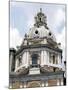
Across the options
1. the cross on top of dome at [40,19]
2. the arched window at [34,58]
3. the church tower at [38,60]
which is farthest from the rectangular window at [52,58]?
the cross on top of dome at [40,19]

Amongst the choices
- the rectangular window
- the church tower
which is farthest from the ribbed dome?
the rectangular window

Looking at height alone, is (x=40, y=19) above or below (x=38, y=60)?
above

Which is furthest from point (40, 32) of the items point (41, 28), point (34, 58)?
point (34, 58)

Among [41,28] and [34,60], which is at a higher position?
[41,28]

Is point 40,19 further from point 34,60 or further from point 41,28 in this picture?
point 34,60

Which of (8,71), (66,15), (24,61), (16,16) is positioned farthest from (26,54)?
(66,15)

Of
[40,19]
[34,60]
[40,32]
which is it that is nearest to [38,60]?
[34,60]

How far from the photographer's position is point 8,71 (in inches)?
93.6

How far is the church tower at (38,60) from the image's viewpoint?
94.8 inches

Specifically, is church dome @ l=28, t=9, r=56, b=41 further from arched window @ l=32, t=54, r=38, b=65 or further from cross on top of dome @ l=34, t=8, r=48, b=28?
arched window @ l=32, t=54, r=38, b=65

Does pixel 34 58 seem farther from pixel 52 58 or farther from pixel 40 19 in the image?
pixel 40 19

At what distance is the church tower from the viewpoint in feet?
7.90

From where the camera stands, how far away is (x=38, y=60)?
2451 millimetres

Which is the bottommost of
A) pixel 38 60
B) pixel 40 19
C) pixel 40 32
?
pixel 38 60
